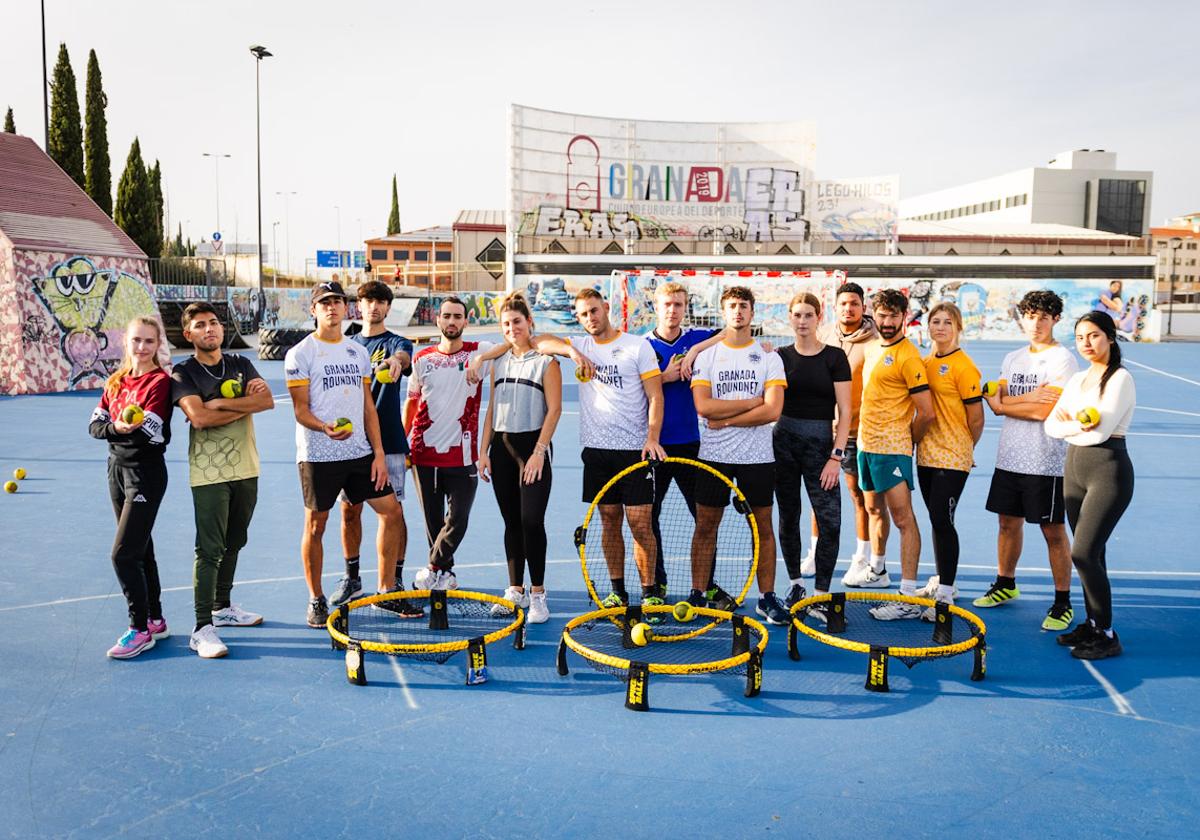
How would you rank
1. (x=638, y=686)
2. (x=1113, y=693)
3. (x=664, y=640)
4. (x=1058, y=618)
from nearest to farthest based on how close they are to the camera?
(x=638, y=686), (x=1113, y=693), (x=664, y=640), (x=1058, y=618)

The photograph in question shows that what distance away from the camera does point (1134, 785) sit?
4168 mm

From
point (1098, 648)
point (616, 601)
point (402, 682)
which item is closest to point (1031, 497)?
point (1098, 648)

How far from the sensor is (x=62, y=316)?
20391 mm

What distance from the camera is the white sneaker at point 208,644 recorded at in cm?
556

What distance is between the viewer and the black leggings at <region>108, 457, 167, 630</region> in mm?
5492

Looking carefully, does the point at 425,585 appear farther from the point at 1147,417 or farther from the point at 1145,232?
the point at 1145,232

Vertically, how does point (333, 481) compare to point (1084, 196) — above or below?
below

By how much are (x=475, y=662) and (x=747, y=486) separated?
227cm

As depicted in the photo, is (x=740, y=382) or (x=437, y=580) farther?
(x=437, y=580)

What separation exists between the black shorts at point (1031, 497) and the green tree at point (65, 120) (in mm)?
48362

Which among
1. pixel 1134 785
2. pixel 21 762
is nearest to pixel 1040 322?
pixel 1134 785

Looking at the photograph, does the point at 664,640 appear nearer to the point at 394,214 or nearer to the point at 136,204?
the point at 136,204

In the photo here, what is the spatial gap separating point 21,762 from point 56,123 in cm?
4859

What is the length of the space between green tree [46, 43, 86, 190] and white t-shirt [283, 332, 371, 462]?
45689 millimetres
